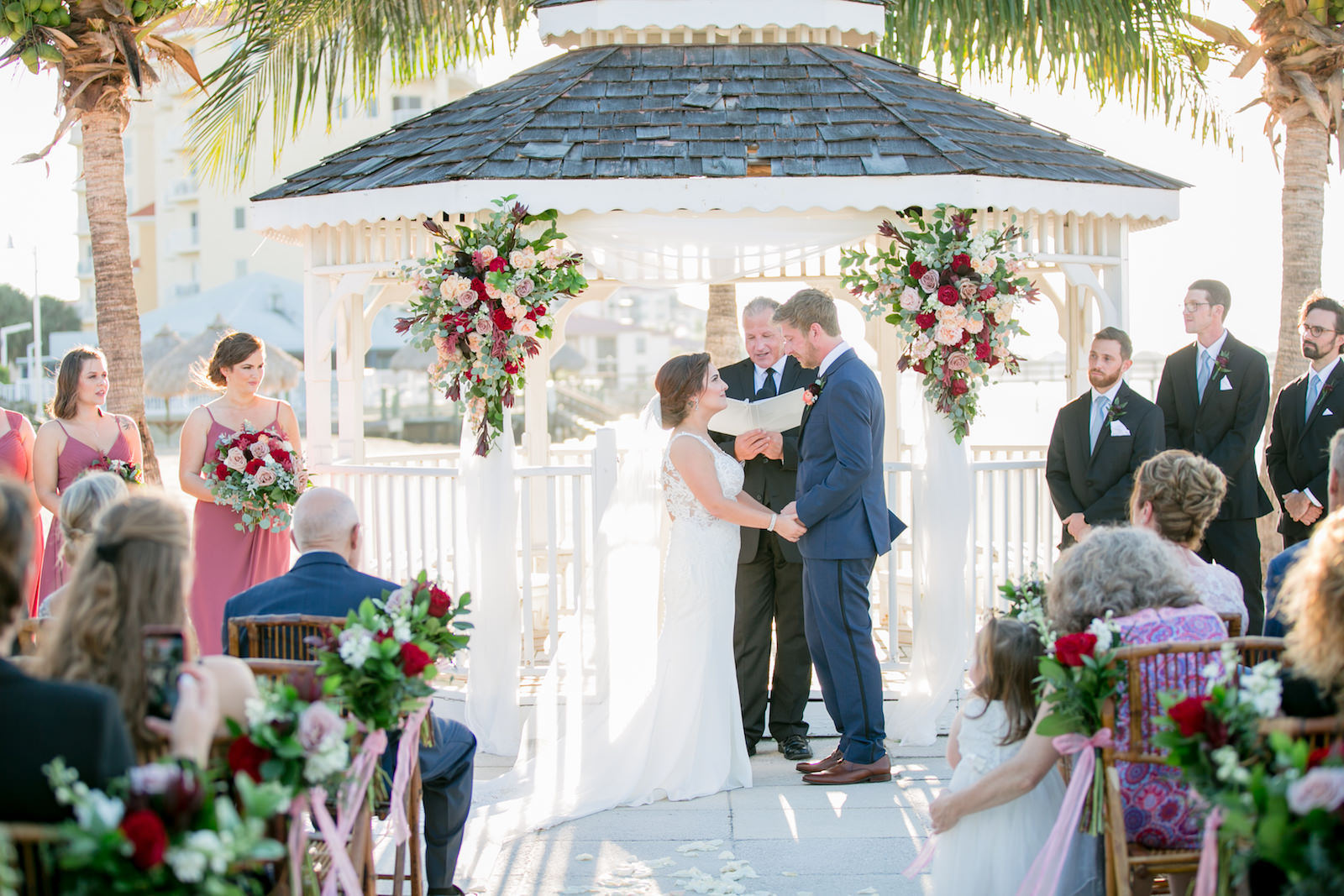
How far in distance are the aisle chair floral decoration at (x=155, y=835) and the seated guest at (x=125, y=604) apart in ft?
0.94

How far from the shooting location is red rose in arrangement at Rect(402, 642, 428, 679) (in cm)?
331

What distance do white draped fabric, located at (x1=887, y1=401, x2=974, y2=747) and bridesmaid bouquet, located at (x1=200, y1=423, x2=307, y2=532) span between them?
10.9ft

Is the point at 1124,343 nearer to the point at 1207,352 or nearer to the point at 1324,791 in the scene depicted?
the point at 1207,352

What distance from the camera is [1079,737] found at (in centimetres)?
341

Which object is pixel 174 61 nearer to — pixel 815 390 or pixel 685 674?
pixel 815 390

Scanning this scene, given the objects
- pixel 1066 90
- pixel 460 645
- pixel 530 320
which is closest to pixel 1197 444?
pixel 530 320

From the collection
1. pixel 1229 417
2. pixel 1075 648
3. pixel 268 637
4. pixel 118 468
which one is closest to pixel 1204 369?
pixel 1229 417

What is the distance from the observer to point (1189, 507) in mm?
4004

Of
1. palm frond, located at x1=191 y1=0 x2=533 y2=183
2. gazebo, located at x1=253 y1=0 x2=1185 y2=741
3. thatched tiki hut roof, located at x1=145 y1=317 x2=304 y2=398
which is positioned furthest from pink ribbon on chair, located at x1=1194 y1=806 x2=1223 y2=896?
thatched tiki hut roof, located at x1=145 y1=317 x2=304 y2=398

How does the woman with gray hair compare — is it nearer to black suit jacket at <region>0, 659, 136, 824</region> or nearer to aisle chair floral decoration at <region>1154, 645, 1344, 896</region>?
aisle chair floral decoration at <region>1154, 645, 1344, 896</region>

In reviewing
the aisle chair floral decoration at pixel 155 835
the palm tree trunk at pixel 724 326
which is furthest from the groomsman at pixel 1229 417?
the palm tree trunk at pixel 724 326

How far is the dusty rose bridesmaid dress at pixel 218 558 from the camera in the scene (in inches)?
251

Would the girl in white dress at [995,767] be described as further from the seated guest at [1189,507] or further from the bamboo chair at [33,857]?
the bamboo chair at [33,857]

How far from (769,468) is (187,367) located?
25.3 m
